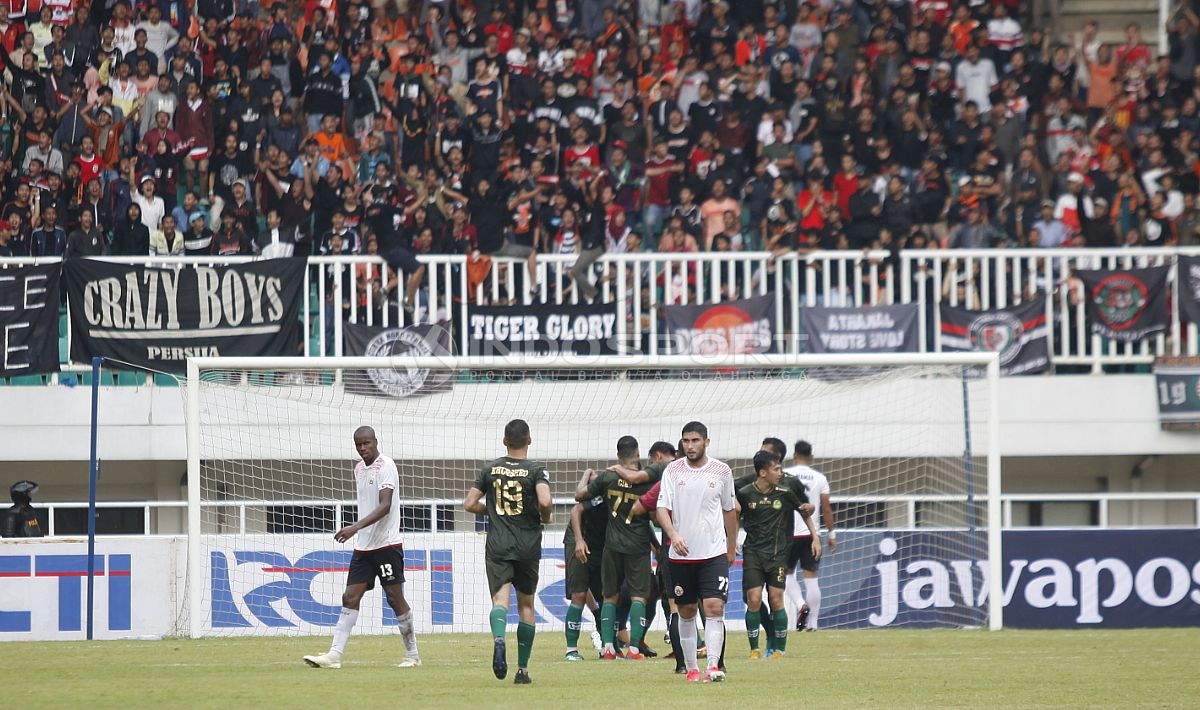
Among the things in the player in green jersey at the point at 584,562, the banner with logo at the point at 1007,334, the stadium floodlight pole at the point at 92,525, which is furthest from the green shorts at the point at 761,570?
the stadium floodlight pole at the point at 92,525

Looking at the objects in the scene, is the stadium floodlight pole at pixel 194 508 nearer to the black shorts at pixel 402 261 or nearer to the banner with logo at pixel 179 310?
the banner with logo at pixel 179 310

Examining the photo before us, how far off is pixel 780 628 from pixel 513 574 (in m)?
2.88

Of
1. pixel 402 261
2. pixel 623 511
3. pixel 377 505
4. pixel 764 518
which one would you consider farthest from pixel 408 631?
pixel 402 261

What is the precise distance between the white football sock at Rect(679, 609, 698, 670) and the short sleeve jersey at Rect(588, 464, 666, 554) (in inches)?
60.1

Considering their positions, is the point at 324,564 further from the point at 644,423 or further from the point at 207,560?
the point at 644,423

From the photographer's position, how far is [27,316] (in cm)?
1647

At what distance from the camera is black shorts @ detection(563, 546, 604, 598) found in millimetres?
12430

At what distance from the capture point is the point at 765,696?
9.25 metres

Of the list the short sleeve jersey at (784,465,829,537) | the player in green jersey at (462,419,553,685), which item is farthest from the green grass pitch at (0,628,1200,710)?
the short sleeve jersey at (784,465,829,537)

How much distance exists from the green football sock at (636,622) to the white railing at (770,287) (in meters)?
5.16

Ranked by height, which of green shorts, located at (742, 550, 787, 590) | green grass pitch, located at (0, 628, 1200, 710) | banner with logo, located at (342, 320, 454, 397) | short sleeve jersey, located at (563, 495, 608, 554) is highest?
banner with logo, located at (342, 320, 454, 397)

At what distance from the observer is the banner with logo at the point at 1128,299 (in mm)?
17500

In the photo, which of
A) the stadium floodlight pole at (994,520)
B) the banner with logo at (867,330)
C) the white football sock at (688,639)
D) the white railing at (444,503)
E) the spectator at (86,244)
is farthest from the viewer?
the spectator at (86,244)

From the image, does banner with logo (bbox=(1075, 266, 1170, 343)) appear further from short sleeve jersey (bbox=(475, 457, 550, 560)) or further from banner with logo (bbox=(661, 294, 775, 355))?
short sleeve jersey (bbox=(475, 457, 550, 560))
